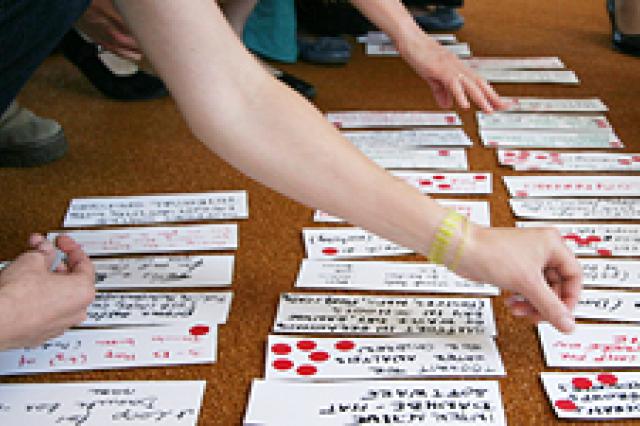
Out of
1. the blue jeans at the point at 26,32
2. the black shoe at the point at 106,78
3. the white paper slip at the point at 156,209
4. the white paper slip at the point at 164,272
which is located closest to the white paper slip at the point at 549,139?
the white paper slip at the point at 156,209

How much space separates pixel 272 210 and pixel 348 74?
71cm

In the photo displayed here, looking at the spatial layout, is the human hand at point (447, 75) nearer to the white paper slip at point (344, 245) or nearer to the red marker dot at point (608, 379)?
the white paper slip at point (344, 245)

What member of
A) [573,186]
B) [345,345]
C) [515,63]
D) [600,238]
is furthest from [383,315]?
[515,63]

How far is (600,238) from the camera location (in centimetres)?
106

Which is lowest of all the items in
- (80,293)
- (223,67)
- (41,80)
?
(41,80)

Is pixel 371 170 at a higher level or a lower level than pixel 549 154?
higher

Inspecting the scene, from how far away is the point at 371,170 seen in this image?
0.68 metres

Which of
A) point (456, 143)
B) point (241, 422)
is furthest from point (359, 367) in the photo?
point (456, 143)

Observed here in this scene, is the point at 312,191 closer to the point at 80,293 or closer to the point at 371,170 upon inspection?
the point at 371,170

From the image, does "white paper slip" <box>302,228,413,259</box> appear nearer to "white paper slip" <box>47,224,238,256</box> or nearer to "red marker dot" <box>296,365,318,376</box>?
"white paper slip" <box>47,224,238,256</box>

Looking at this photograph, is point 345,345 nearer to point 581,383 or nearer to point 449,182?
point 581,383

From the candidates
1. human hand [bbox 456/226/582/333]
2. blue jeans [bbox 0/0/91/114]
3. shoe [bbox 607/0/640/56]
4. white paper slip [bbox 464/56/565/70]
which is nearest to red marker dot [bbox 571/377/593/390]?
human hand [bbox 456/226/582/333]

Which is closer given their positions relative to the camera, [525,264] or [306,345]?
[525,264]

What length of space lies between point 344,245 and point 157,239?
289 millimetres
